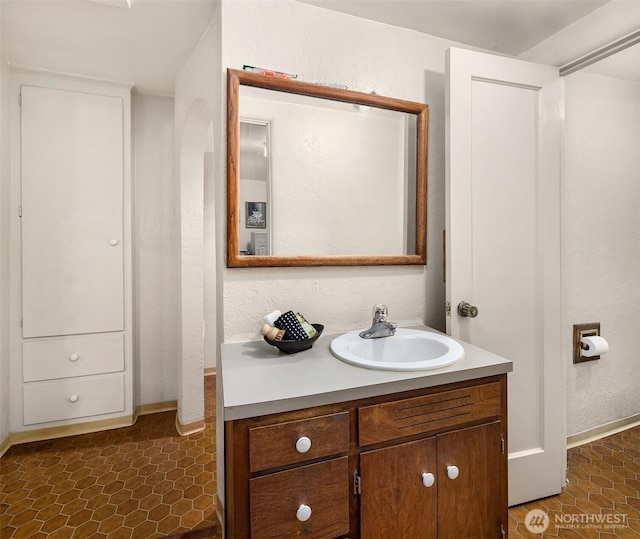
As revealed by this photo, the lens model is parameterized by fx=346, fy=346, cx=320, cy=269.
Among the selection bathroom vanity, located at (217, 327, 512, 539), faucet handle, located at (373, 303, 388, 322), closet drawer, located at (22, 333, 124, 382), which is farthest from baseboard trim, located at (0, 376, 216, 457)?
faucet handle, located at (373, 303, 388, 322)

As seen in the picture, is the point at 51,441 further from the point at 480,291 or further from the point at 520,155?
the point at 520,155

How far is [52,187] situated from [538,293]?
2995mm

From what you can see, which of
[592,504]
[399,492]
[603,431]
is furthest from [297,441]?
[603,431]

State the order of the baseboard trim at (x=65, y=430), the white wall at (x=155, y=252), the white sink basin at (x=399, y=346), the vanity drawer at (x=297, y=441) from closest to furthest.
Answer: the vanity drawer at (x=297, y=441), the white sink basin at (x=399, y=346), the baseboard trim at (x=65, y=430), the white wall at (x=155, y=252)

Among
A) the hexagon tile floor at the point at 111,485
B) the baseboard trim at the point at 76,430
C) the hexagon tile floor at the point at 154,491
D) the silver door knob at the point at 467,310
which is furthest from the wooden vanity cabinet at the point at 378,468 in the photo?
the baseboard trim at the point at 76,430

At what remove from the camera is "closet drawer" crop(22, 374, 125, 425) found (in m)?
2.29

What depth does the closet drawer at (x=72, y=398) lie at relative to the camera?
7.50ft

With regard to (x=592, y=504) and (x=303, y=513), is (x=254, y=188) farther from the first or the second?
(x=592, y=504)

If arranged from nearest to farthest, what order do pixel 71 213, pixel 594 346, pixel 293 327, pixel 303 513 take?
pixel 303 513, pixel 293 327, pixel 594 346, pixel 71 213

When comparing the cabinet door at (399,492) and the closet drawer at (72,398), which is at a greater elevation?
the cabinet door at (399,492)

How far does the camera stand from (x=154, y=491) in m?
1.80

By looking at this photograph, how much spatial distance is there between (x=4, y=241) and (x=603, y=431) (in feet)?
13.1

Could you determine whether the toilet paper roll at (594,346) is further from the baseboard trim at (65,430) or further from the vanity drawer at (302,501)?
the baseboard trim at (65,430)

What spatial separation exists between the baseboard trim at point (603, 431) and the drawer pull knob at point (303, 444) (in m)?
2.02
